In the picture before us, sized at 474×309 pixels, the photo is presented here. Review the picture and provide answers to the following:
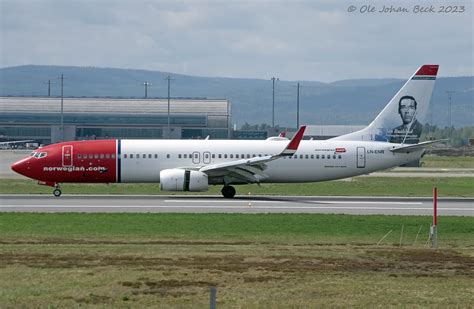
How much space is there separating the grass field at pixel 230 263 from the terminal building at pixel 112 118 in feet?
392

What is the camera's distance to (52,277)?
19.7 metres

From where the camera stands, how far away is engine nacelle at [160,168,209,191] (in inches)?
1740

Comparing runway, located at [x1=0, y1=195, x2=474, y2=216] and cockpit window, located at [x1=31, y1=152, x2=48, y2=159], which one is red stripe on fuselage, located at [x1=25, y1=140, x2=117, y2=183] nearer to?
cockpit window, located at [x1=31, y1=152, x2=48, y2=159]

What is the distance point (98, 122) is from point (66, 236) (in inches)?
5255

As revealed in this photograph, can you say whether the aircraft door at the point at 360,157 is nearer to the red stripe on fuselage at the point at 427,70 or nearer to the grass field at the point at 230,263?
the red stripe on fuselage at the point at 427,70

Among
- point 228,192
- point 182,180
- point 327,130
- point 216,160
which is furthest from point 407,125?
point 327,130

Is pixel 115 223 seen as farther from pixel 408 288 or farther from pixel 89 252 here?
pixel 408 288

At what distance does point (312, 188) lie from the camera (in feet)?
175

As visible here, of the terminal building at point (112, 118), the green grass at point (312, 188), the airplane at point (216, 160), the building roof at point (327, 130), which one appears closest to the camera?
the airplane at point (216, 160)

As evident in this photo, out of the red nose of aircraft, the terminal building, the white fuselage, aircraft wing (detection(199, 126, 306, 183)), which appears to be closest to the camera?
aircraft wing (detection(199, 126, 306, 183))

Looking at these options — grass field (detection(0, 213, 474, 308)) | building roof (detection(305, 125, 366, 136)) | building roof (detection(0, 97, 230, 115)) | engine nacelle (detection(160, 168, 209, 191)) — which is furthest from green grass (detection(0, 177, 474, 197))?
building roof (detection(0, 97, 230, 115))

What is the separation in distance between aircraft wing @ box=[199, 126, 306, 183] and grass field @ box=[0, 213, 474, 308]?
431 inches

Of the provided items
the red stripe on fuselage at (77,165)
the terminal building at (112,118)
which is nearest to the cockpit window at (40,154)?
the red stripe on fuselage at (77,165)

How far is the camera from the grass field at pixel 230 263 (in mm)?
17688
